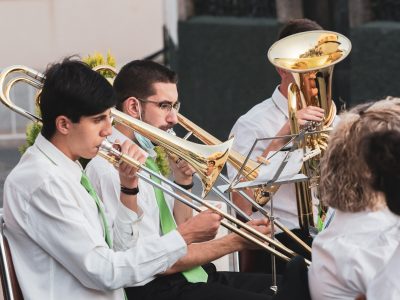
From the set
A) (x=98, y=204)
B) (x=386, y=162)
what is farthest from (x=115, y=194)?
(x=386, y=162)

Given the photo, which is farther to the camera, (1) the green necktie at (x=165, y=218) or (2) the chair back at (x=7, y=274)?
(1) the green necktie at (x=165, y=218)

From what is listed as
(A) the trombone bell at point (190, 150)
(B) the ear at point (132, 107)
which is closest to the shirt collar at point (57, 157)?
(A) the trombone bell at point (190, 150)

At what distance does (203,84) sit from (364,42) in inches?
58.1

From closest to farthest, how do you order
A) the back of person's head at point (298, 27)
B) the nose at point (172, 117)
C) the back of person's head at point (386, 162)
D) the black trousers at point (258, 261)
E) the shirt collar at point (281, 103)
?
the back of person's head at point (386, 162) < the nose at point (172, 117) < the black trousers at point (258, 261) < the shirt collar at point (281, 103) < the back of person's head at point (298, 27)

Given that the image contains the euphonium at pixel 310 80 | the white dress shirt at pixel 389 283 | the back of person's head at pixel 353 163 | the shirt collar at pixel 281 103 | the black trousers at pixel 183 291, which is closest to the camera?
the white dress shirt at pixel 389 283

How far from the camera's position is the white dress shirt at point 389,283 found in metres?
2.75

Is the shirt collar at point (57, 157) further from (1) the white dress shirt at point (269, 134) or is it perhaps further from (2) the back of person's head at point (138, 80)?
A: (1) the white dress shirt at point (269, 134)

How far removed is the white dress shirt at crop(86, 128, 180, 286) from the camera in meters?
4.05

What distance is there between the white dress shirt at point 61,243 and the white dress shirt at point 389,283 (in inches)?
37.0

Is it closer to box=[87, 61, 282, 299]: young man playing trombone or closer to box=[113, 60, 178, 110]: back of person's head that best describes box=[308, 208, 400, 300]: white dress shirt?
box=[87, 61, 282, 299]: young man playing trombone

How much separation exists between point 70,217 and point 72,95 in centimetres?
37

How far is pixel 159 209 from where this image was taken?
421cm

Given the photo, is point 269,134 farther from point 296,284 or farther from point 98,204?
point 296,284

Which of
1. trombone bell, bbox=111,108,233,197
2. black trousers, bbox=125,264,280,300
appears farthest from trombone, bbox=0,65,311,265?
black trousers, bbox=125,264,280,300
